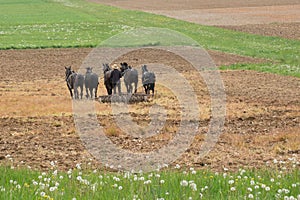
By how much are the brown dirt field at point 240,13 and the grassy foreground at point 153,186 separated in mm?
41948

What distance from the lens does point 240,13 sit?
2940 inches

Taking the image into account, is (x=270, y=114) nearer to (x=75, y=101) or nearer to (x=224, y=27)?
(x=75, y=101)

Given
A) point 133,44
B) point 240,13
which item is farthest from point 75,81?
point 240,13

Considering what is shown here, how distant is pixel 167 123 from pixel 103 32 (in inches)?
1398

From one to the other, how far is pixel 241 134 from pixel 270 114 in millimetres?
3204

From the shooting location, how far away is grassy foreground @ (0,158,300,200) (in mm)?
9261

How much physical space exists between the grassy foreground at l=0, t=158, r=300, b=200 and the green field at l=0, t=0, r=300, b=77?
20.9 m

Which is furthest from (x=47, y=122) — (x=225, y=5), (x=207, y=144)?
(x=225, y=5)

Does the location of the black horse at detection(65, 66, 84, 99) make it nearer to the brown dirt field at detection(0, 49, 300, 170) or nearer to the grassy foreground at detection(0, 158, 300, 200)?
the brown dirt field at detection(0, 49, 300, 170)

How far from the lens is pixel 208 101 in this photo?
23672 mm

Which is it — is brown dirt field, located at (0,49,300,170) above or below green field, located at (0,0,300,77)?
below

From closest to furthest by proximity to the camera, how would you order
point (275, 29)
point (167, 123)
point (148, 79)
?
point (167, 123)
point (148, 79)
point (275, 29)

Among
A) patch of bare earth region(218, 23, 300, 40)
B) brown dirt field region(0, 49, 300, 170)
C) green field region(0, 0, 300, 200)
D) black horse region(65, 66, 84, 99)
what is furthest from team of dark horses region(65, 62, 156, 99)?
patch of bare earth region(218, 23, 300, 40)

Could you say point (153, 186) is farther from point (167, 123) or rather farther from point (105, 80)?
point (105, 80)
